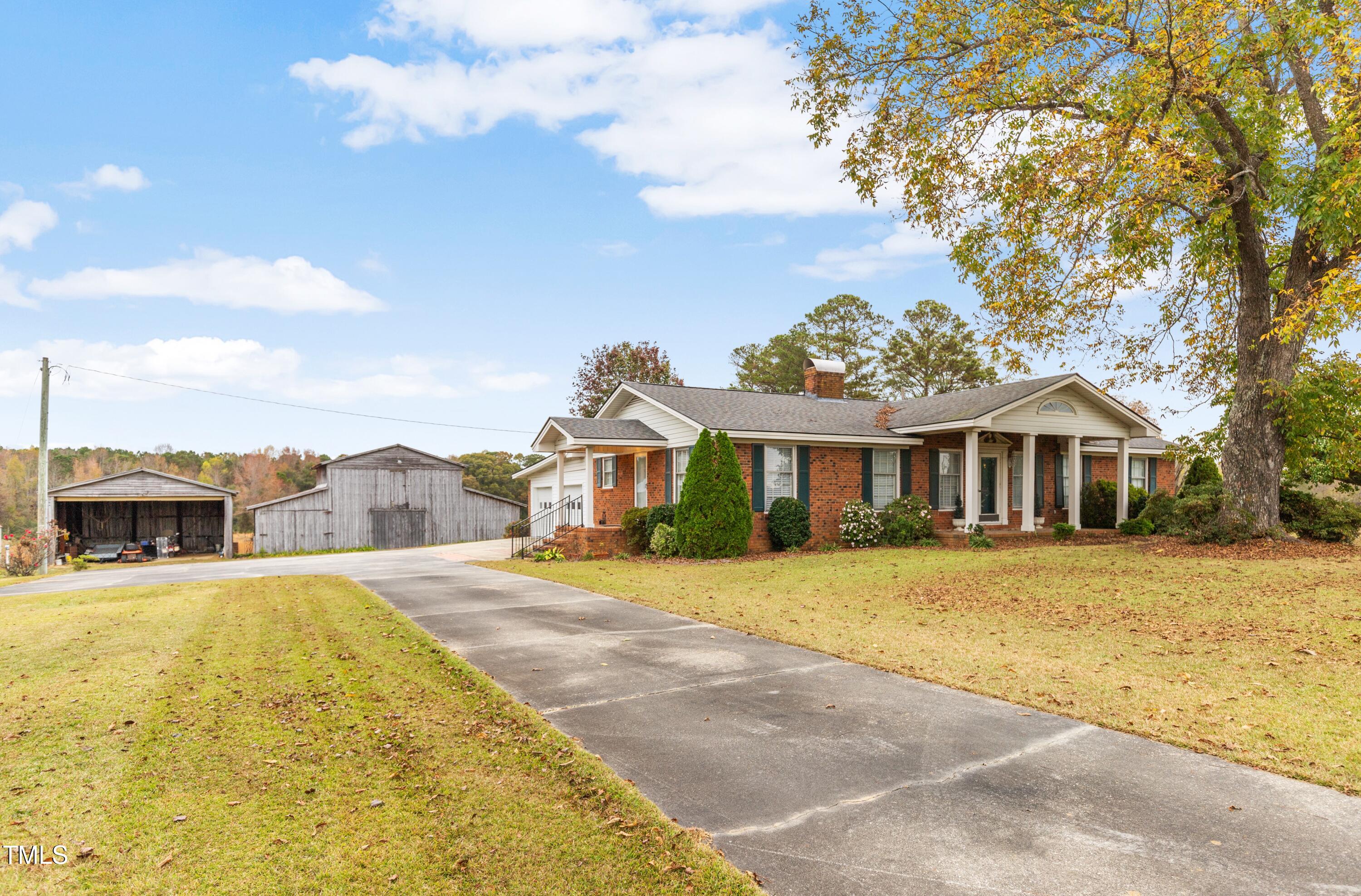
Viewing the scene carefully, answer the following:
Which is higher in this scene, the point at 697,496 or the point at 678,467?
the point at 678,467

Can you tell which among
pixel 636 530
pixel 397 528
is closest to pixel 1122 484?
pixel 636 530

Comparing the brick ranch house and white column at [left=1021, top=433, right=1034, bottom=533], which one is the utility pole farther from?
white column at [left=1021, top=433, right=1034, bottom=533]

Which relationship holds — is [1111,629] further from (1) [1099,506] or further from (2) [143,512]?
(2) [143,512]

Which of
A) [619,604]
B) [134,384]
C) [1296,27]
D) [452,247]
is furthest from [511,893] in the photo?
[134,384]

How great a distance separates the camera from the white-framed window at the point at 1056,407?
2080 centimetres

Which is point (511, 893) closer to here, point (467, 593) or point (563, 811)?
point (563, 811)

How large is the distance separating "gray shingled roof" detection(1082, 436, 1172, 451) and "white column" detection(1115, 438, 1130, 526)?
0.61 m

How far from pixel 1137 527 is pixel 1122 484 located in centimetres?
179

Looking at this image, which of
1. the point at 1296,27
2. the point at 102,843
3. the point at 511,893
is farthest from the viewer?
the point at 1296,27

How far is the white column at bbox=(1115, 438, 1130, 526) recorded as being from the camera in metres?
21.8

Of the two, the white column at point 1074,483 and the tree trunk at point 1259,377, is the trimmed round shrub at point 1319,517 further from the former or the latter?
the white column at point 1074,483

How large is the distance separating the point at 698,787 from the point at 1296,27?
1492cm

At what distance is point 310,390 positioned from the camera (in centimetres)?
4134

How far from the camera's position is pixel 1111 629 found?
8508 millimetres
